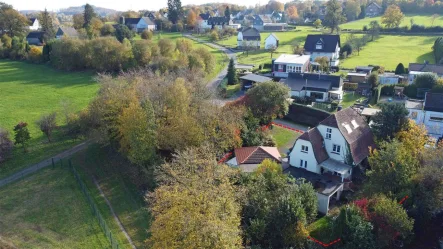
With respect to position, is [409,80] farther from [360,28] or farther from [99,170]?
[360,28]

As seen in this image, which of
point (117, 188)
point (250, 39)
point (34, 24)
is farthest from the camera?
point (34, 24)

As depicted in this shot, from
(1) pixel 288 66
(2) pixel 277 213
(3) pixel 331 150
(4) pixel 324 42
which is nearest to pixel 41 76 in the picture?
(1) pixel 288 66

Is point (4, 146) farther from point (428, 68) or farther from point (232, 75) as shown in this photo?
point (428, 68)

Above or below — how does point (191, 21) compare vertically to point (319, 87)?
above

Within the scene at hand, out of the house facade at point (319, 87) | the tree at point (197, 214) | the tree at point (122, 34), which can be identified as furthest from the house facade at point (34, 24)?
the tree at point (197, 214)

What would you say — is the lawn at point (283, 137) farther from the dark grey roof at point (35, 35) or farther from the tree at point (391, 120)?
the dark grey roof at point (35, 35)

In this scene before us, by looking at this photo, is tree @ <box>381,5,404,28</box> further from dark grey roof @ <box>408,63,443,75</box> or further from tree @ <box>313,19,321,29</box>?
dark grey roof @ <box>408,63,443,75</box>

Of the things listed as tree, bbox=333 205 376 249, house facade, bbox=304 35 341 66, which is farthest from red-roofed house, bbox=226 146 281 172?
house facade, bbox=304 35 341 66
